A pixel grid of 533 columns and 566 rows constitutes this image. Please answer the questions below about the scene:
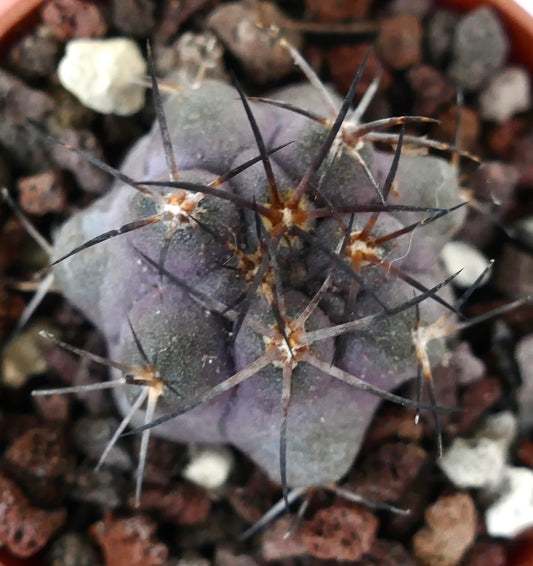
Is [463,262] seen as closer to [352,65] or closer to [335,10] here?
[352,65]

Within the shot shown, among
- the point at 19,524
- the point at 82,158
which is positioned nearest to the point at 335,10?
the point at 82,158

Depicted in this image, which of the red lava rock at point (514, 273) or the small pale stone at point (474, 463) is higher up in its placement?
the red lava rock at point (514, 273)

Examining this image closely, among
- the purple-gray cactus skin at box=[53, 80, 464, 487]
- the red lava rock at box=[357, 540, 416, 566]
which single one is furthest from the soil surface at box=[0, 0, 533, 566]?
the purple-gray cactus skin at box=[53, 80, 464, 487]

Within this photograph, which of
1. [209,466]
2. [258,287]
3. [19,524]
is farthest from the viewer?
[209,466]

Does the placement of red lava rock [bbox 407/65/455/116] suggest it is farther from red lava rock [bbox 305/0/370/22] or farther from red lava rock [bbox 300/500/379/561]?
red lava rock [bbox 300/500/379/561]

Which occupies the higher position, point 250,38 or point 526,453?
point 250,38

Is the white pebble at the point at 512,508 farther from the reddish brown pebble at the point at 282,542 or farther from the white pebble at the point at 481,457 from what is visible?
the reddish brown pebble at the point at 282,542

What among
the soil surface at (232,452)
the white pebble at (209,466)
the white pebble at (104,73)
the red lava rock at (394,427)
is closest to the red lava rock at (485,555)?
the soil surface at (232,452)

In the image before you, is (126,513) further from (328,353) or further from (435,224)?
(435,224)
